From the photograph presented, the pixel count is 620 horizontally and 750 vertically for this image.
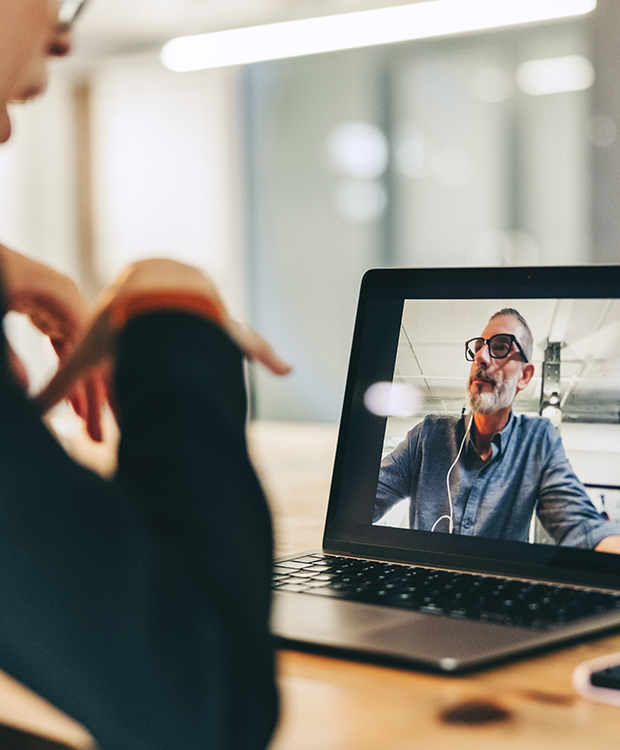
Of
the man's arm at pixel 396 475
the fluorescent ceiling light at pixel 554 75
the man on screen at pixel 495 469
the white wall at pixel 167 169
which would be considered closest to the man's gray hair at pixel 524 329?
the man on screen at pixel 495 469

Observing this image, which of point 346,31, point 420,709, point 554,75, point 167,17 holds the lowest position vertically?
point 420,709

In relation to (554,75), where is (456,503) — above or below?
below

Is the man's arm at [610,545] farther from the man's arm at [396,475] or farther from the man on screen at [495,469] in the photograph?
the man's arm at [396,475]

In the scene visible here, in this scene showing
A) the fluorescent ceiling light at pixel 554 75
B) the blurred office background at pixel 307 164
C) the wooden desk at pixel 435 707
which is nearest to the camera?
the wooden desk at pixel 435 707

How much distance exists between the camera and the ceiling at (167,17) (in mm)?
4387

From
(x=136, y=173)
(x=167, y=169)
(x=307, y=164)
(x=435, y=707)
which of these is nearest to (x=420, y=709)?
(x=435, y=707)

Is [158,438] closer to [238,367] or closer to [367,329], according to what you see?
[238,367]

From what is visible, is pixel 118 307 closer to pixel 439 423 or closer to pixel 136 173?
pixel 439 423

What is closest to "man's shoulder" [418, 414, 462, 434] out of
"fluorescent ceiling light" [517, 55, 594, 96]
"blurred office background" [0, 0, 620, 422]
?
"blurred office background" [0, 0, 620, 422]

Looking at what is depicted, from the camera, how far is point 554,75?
408 centimetres

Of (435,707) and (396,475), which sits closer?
(435,707)

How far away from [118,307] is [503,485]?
0.37 metres

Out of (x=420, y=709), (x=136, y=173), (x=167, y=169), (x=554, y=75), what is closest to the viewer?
(x=420, y=709)

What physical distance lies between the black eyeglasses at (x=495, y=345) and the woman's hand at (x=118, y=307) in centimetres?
31
